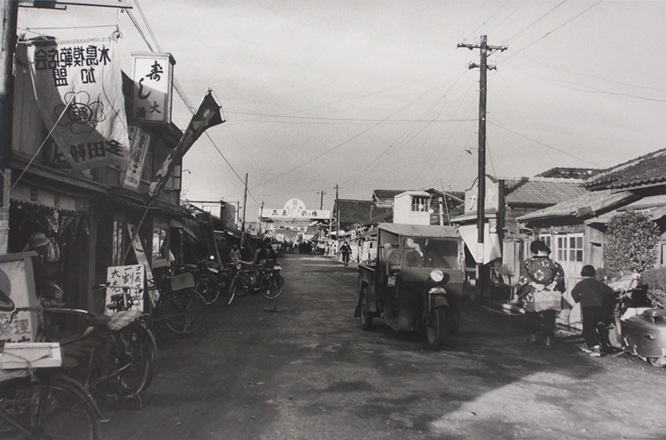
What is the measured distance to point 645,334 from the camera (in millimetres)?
8688

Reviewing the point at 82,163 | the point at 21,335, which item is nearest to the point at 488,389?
the point at 21,335

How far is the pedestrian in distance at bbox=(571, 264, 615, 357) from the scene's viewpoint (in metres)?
9.62

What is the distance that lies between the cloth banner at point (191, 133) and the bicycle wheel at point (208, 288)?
10.9 feet

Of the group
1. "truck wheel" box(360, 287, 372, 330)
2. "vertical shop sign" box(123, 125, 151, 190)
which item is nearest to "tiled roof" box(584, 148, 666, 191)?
"truck wheel" box(360, 287, 372, 330)

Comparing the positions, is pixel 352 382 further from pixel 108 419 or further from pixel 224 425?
pixel 108 419

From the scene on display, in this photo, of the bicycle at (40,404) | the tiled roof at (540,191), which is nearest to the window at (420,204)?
the tiled roof at (540,191)

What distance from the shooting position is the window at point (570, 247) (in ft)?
59.9

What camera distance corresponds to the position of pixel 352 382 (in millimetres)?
7043

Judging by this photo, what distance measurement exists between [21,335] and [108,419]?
1.57 metres

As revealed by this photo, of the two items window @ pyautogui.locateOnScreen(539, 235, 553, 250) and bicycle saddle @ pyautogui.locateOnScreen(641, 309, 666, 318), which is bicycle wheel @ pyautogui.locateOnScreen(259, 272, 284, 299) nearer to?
window @ pyautogui.locateOnScreen(539, 235, 553, 250)

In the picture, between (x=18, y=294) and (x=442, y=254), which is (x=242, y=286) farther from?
(x=18, y=294)

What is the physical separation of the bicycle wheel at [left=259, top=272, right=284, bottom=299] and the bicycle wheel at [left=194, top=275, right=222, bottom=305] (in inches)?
58.6

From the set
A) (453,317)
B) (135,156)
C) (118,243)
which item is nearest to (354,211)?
(135,156)

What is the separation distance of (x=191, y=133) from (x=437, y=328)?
7207 millimetres
